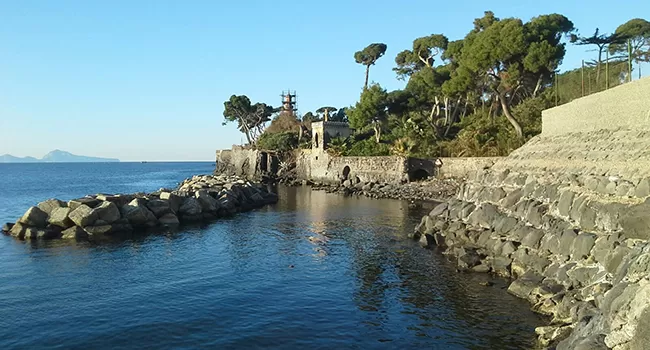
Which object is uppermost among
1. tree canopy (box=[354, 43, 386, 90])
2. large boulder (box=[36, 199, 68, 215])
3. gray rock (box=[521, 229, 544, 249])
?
tree canopy (box=[354, 43, 386, 90])

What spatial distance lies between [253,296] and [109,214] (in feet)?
54.5

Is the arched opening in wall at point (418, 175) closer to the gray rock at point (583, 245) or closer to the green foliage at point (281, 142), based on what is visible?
the green foliage at point (281, 142)

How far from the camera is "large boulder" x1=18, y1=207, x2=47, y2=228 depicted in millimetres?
27797

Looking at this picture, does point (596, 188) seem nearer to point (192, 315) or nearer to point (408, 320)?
point (408, 320)

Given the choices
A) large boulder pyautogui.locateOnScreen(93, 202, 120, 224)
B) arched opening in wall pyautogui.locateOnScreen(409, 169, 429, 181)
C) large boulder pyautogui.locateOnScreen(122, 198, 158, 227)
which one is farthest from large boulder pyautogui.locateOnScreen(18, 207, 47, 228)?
arched opening in wall pyautogui.locateOnScreen(409, 169, 429, 181)

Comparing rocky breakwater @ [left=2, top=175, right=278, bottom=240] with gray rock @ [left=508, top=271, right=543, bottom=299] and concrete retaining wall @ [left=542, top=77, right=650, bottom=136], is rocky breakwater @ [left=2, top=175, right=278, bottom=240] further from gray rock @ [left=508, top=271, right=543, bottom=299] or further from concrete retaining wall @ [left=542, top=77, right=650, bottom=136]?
concrete retaining wall @ [left=542, top=77, right=650, bottom=136]

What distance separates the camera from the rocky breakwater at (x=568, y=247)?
8.91 meters

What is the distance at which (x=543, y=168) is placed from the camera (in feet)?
63.0

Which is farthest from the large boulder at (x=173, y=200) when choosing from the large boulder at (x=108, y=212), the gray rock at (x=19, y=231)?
the gray rock at (x=19, y=231)

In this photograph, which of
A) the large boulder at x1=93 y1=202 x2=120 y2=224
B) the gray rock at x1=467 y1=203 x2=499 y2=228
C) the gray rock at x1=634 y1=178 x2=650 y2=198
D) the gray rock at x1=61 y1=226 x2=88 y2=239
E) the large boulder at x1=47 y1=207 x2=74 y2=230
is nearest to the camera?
the gray rock at x1=634 y1=178 x2=650 y2=198

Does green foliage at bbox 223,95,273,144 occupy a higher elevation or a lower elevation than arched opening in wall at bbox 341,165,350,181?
higher

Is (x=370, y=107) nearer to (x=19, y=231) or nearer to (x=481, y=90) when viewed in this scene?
(x=481, y=90)

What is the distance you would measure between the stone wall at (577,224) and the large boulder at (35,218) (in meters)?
22.1

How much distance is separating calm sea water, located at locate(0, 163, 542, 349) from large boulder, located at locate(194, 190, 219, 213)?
28.9 ft
